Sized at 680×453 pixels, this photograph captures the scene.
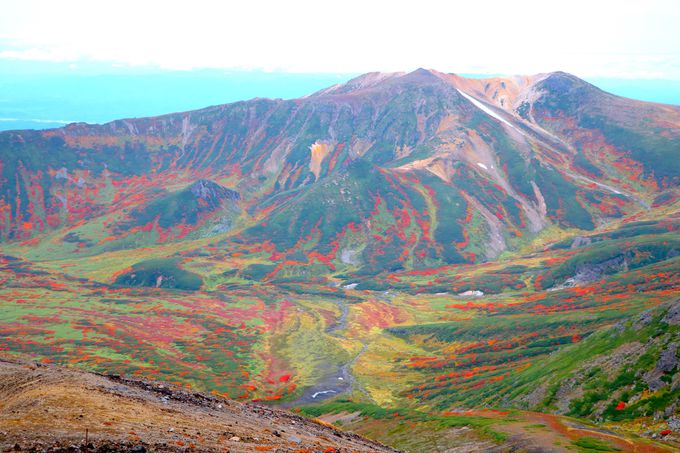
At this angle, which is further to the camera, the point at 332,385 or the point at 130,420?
the point at 332,385

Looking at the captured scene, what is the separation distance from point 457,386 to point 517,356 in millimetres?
22365

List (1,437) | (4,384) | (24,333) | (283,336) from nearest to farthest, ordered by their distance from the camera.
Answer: (1,437)
(4,384)
(24,333)
(283,336)

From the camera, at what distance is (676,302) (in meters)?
77.9

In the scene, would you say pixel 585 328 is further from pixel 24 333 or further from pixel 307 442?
pixel 24 333

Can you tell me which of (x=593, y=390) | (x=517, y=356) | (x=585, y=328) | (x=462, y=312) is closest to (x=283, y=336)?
(x=462, y=312)

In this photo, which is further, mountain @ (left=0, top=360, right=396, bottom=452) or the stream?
the stream

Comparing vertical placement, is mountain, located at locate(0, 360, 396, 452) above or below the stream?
above

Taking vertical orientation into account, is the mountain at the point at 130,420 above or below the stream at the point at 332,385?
above

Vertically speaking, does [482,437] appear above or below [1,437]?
below

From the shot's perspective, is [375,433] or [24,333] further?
[24,333]

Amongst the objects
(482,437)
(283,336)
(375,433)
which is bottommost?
(283,336)

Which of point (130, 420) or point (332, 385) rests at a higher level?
point (130, 420)

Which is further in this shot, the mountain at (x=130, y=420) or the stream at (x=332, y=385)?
the stream at (x=332, y=385)

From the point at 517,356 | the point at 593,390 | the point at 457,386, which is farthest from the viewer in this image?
the point at 517,356
